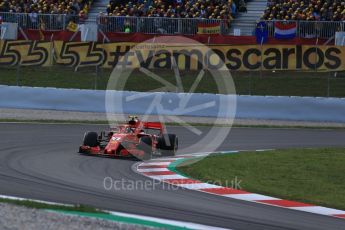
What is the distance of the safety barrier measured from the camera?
930 inches

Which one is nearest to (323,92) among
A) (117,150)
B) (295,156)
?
(295,156)

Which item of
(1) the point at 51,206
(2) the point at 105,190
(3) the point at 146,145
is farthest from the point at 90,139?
(1) the point at 51,206

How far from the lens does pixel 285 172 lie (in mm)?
13711

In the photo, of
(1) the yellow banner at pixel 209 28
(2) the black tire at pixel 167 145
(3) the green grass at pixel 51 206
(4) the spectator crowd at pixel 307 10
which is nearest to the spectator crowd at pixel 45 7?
(1) the yellow banner at pixel 209 28

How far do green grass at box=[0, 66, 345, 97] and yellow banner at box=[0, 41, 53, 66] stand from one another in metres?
0.46

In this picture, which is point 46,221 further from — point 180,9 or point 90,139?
point 180,9

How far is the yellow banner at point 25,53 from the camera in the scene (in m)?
29.6

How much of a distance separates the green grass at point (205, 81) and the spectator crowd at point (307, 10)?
2605mm

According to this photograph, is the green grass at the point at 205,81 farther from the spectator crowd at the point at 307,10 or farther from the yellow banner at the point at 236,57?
the spectator crowd at the point at 307,10

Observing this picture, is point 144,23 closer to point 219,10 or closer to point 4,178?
point 219,10

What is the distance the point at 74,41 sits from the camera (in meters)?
30.2

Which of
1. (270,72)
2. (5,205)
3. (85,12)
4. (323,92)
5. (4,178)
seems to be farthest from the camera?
(85,12)

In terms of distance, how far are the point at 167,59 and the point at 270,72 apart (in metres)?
3.38

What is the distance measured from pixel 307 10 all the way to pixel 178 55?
5.28m
